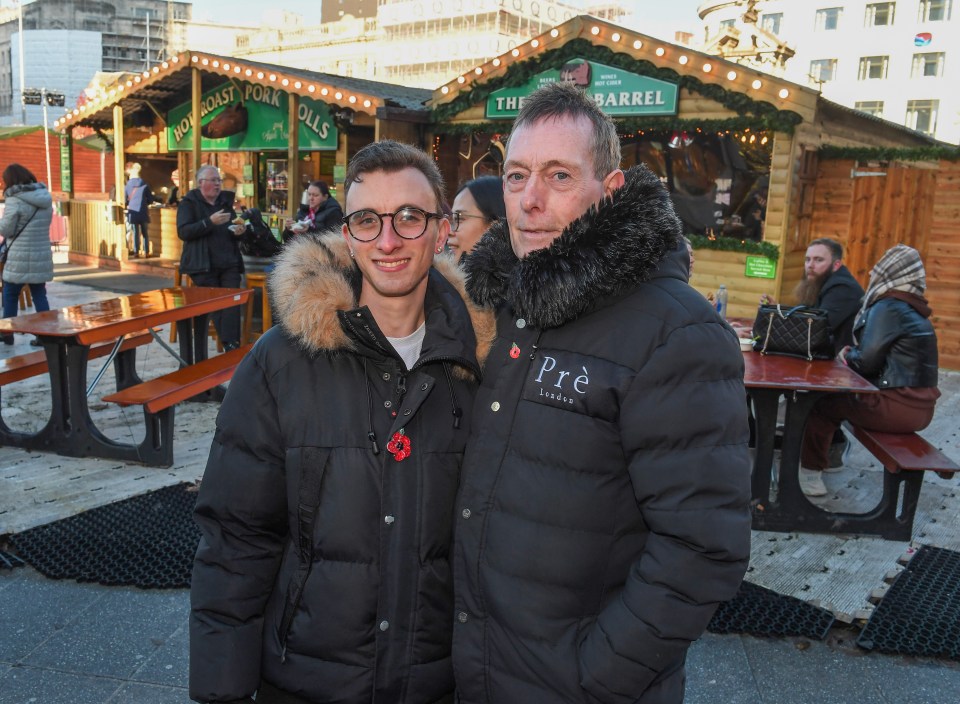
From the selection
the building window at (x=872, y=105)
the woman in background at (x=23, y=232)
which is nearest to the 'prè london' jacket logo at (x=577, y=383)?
the woman in background at (x=23, y=232)

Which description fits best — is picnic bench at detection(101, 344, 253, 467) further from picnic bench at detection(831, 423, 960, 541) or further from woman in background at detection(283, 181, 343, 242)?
picnic bench at detection(831, 423, 960, 541)

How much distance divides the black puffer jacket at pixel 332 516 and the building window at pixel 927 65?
6475 centimetres

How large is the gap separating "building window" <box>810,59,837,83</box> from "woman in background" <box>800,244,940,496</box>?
6338cm

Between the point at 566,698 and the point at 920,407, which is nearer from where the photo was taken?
the point at 566,698

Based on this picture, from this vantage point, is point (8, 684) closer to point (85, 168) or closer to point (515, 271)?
→ point (515, 271)

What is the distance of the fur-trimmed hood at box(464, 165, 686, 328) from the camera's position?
164cm

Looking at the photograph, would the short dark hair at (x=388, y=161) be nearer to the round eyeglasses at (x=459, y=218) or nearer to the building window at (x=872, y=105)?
the round eyeglasses at (x=459, y=218)

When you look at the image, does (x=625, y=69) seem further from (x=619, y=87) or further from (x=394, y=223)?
(x=394, y=223)

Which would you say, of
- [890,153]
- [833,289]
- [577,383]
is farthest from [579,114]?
[890,153]

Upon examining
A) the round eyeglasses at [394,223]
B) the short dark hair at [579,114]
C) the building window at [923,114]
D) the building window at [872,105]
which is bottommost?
the round eyeglasses at [394,223]

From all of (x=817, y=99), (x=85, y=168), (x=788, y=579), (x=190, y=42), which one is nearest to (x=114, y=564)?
(x=788, y=579)

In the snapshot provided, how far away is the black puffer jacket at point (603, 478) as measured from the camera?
150cm

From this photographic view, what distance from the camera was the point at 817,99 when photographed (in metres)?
9.52

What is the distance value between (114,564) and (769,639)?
3.15m
